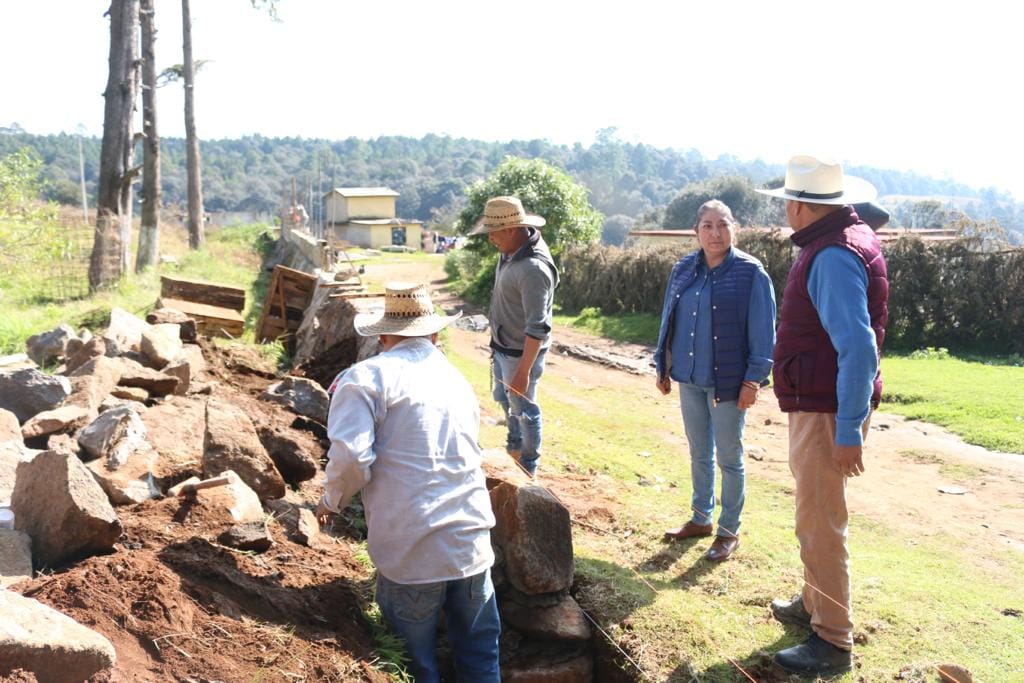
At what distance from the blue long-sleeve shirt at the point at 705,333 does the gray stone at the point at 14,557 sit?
3.20 meters

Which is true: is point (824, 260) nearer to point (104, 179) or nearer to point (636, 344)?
point (636, 344)

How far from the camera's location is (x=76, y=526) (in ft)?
11.3

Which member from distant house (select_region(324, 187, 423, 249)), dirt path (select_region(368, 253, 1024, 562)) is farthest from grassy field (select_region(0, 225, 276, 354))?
distant house (select_region(324, 187, 423, 249))

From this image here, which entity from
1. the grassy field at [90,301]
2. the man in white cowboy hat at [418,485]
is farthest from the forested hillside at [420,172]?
the man in white cowboy hat at [418,485]

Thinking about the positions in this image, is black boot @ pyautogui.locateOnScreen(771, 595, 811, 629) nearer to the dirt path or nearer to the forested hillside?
the dirt path

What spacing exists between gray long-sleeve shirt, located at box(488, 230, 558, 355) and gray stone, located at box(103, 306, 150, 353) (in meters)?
3.84

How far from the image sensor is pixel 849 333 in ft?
11.0

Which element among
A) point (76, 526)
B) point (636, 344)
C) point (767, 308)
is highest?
point (767, 308)

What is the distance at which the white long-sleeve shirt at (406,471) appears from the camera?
3.21 metres

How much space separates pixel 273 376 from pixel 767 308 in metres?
6.24

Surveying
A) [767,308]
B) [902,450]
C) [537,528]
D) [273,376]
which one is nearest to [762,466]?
[902,450]

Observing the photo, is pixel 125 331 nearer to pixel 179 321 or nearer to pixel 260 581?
pixel 179 321

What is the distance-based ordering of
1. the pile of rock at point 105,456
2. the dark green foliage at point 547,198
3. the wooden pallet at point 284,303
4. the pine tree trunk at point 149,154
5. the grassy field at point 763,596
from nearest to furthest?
the pile of rock at point 105,456
the grassy field at point 763,596
the wooden pallet at point 284,303
the pine tree trunk at point 149,154
the dark green foliage at point 547,198

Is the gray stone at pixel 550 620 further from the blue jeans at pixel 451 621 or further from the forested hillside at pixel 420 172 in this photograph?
the forested hillside at pixel 420 172
